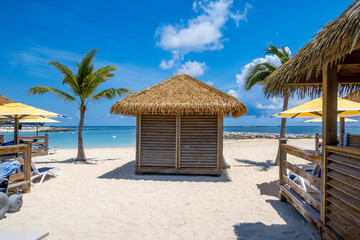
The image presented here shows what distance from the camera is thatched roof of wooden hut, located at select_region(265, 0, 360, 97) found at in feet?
6.25

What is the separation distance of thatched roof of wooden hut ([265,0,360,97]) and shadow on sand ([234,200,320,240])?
207 cm

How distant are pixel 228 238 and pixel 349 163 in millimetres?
1764

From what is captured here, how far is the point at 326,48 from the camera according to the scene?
2.21 m

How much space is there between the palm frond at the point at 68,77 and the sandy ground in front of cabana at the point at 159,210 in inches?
178

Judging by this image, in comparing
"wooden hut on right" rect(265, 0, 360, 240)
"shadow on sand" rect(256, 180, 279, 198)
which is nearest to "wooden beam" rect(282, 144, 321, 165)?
"wooden hut on right" rect(265, 0, 360, 240)

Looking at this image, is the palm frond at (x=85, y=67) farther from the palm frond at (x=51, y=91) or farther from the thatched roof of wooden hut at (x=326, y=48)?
the thatched roof of wooden hut at (x=326, y=48)

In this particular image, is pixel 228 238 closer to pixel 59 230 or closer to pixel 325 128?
pixel 325 128

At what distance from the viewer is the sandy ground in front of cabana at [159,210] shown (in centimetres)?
318

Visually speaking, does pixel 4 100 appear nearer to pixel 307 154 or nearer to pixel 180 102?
pixel 180 102

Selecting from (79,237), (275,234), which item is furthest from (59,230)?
(275,234)

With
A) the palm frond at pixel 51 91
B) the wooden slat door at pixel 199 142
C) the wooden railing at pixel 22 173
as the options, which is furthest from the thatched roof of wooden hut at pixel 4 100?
the wooden slat door at pixel 199 142

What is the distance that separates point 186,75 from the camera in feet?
26.2

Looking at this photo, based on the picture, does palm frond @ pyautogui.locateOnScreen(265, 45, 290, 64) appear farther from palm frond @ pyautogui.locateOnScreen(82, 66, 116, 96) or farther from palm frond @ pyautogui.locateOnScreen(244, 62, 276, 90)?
palm frond @ pyautogui.locateOnScreen(82, 66, 116, 96)

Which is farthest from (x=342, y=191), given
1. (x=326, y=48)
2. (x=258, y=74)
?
(x=258, y=74)
